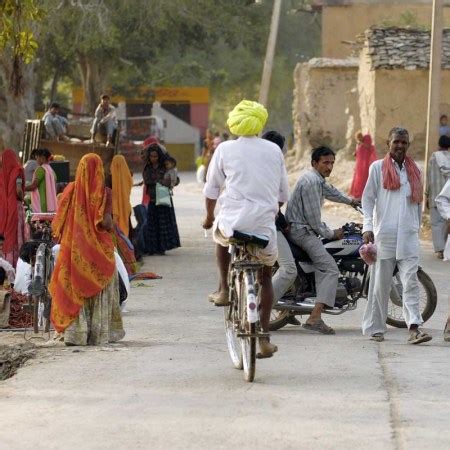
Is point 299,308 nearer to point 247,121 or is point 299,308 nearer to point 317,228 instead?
point 317,228

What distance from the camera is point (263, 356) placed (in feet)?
30.5

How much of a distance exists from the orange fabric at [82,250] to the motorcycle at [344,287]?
1.66m

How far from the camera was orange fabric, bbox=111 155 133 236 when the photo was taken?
1752 cm

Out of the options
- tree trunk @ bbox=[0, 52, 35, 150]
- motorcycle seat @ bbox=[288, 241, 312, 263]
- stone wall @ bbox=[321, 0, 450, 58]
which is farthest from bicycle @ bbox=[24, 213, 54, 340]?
stone wall @ bbox=[321, 0, 450, 58]

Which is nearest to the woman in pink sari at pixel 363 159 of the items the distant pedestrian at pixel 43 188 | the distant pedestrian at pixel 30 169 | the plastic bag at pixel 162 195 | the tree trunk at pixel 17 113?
the plastic bag at pixel 162 195

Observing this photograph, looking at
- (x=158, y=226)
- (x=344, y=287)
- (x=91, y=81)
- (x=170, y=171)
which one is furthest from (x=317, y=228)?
(x=91, y=81)

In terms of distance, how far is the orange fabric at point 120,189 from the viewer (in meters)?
17.5

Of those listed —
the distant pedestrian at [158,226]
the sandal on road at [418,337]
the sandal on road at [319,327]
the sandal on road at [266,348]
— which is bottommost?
the distant pedestrian at [158,226]

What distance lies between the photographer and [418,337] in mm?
10859

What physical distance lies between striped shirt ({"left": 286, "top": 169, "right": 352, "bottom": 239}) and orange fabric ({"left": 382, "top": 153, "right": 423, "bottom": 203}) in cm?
98

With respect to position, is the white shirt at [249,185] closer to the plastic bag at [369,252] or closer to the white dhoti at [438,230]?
the plastic bag at [369,252]

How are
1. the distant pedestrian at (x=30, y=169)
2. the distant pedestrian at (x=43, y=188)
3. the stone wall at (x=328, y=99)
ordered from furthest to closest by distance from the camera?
1. the stone wall at (x=328, y=99)
2. the distant pedestrian at (x=30, y=169)
3. the distant pedestrian at (x=43, y=188)

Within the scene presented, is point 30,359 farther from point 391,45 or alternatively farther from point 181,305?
point 391,45

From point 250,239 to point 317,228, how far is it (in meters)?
2.75
